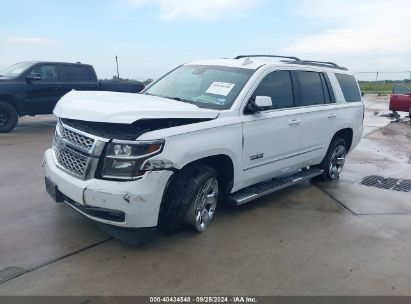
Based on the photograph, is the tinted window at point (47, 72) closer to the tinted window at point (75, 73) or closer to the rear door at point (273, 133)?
the tinted window at point (75, 73)

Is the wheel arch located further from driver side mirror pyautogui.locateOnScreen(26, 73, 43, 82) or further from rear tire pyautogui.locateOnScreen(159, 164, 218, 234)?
driver side mirror pyautogui.locateOnScreen(26, 73, 43, 82)

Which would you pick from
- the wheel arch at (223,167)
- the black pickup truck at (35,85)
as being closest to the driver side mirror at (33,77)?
the black pickup truck at (35,85)

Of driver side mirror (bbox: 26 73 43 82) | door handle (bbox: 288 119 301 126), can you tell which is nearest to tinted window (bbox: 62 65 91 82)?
driver side mirror (bbox: 26 73 43 82)

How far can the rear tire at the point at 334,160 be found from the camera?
20.7ft

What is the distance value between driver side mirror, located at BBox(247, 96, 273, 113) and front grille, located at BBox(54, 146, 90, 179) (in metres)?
1.86

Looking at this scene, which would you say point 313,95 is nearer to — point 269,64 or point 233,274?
point 269,64

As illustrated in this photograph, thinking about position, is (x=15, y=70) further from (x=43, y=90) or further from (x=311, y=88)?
(x=311, y=88)

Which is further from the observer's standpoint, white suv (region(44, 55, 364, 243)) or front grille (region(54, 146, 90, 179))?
front grille (region(54, 146, 90, 179))

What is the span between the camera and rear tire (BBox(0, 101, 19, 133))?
33.9ft

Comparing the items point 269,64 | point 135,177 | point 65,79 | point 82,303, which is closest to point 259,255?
point 135,177

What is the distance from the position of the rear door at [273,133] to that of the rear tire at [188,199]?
0.60 metres

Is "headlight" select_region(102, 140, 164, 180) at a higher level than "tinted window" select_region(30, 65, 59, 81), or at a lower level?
lower

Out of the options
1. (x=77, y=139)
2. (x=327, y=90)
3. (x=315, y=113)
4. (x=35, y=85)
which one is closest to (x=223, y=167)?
(x=77, y=139)

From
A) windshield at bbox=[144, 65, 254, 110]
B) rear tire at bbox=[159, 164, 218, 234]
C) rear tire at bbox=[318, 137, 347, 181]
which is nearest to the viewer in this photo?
rear tire at bbox=[159, 164, 218, 234]
